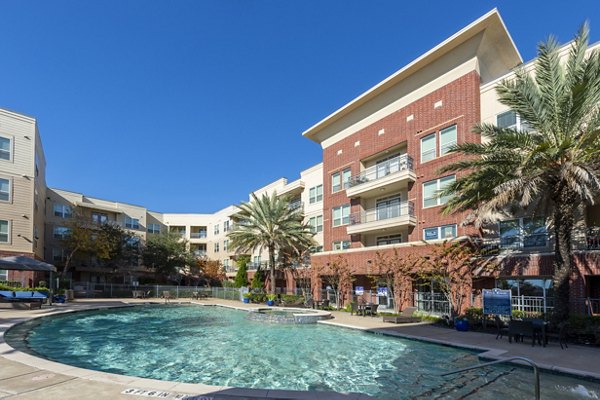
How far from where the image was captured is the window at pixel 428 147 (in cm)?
2466

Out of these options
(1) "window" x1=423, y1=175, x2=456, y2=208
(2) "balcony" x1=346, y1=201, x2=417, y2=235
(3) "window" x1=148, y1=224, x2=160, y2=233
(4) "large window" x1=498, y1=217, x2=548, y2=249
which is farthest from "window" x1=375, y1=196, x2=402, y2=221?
(3) "window" x1=148, y1=224, x2=160, y2=233

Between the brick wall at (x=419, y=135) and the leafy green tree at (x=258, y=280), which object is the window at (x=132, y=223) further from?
the brick wall at (x=419, y=135)

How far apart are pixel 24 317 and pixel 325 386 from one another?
18211 mm

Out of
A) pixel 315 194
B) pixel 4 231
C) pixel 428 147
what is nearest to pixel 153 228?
pixel 4 231

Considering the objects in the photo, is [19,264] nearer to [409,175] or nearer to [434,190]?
[409,175]

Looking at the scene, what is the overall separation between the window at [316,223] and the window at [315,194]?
1811mm

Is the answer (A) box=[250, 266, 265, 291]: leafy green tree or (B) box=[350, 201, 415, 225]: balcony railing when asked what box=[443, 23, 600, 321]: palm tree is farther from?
(A) box=[250, 266, 265, 291]: leafy green tree

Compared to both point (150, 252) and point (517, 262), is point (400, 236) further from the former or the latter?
point (150, 252)

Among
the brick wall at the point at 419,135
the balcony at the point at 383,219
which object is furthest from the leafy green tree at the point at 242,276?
the balcony at the point at 383,219

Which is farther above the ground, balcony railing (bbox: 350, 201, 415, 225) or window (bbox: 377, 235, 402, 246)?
balcony railing (bbox: 350, 201, 415, 225)

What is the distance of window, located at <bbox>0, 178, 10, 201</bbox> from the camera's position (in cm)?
3027

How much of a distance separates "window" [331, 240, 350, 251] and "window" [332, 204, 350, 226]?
1539mm

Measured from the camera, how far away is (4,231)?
30.2m

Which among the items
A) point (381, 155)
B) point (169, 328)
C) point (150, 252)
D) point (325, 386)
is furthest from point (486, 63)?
point (150, 252)
